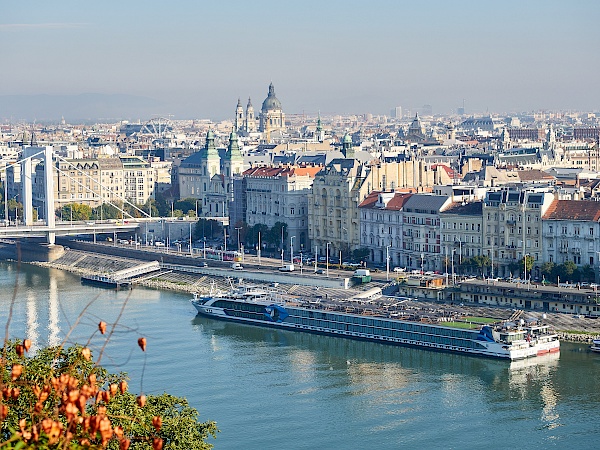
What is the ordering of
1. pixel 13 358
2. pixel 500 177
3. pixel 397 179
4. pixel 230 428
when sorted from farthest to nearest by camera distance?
pixel 500 177
pixel 397 179
pixel 230 428
pixel 13 358

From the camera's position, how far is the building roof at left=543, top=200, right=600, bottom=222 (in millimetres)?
30906

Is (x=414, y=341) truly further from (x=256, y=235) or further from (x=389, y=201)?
(x=256, y=235)

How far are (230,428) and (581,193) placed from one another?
1896 centimetres

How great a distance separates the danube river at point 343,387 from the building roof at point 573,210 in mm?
7241

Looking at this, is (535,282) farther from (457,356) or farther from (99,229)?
(99,229)

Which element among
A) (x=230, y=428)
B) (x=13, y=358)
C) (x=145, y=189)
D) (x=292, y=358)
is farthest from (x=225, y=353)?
(x=145, y=189)

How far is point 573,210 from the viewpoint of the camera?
3141 centimetres

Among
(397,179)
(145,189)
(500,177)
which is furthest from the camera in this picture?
(145,189)

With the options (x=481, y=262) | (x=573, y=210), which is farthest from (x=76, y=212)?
(x=573, y=210)

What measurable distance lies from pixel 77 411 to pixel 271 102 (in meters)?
106

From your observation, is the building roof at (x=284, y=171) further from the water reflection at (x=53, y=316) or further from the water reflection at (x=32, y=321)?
the water reflection at (x=32, y=321)

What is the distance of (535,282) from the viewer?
30.9m

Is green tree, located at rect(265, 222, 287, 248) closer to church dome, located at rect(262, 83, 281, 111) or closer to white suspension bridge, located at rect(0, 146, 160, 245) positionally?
white suspension bridge, located at rect(0, 146, 160, 245)

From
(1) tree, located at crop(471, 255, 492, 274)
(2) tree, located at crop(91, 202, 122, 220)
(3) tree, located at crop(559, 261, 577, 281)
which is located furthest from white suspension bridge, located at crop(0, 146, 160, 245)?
(3) tree, located at crop(559, 261, 577, 281)
